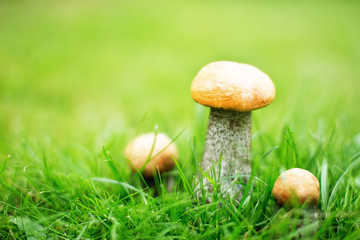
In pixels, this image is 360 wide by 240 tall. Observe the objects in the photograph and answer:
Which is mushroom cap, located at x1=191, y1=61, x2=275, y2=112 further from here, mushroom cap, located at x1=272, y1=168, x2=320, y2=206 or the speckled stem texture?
mushroom cap, located at x1=272, y1=168, x2=320, y2=206

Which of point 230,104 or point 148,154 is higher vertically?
point 230,104

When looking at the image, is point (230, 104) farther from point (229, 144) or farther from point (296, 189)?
point (296, 189)

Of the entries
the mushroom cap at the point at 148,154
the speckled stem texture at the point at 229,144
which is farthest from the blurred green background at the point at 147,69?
the speckled stem texture at the point at 229,144

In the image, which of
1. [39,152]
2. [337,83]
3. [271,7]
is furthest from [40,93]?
[271,7]

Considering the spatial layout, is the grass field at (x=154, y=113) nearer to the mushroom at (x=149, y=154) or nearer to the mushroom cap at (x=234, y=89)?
the mushroom at (x=149, y=154)

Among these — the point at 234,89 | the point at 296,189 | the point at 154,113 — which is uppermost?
the point at 234,89

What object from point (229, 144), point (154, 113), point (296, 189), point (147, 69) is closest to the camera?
point (296, 189)

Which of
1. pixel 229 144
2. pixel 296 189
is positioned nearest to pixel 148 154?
pixel 229 144

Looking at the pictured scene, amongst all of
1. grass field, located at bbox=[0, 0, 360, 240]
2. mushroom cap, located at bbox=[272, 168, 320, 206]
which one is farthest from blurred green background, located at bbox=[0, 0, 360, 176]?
mushroom cap, located at bbox=[272, 168, 320, 206]
